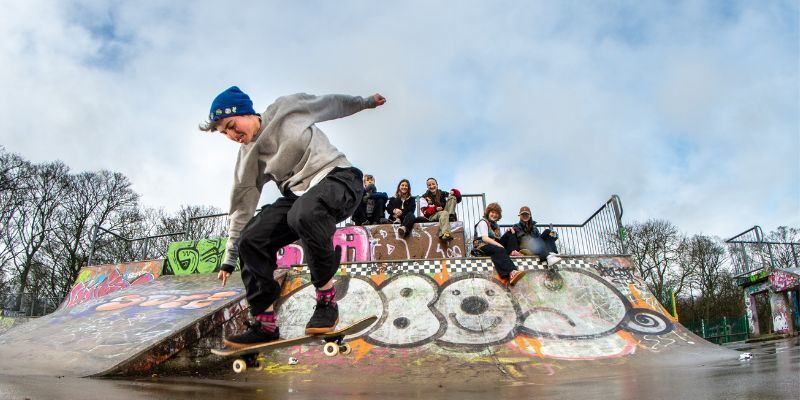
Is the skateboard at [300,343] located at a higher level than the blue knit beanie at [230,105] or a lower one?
lower

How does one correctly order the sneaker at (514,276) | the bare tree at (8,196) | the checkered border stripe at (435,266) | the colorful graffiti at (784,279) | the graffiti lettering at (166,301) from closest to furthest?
1. the graffiti lettering at (166,301)
2. the sneaker at (514,276)
3. the checkered border stripe at (435,266)
4. the colorful graffiti at (784,279)
5. the bare tree at (8,196)

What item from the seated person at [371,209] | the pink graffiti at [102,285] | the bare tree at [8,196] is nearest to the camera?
the seated person at [371,209]

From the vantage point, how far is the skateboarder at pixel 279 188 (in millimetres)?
3182

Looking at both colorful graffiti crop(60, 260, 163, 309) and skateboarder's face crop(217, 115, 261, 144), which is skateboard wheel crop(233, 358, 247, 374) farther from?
colorful graffiti crop(60, 260, 163, 309)

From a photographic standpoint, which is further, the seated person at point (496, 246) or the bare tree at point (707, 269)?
the bare tree at point (707, 269)

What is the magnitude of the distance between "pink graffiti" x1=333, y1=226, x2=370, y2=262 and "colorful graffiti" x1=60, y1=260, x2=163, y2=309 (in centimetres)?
476

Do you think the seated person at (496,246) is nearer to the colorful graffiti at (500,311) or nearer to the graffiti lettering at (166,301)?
the colorful graffiti at (500,311)

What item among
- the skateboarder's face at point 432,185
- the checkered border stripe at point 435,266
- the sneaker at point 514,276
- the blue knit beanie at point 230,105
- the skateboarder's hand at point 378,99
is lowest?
the sneaker at point 514,276

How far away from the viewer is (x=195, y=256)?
440 inches

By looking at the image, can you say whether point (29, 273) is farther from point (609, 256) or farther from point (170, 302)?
point (609, 256)

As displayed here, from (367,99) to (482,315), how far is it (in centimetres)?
439

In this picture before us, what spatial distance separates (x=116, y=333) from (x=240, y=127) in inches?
150

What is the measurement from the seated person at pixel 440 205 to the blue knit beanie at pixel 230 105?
6821mm

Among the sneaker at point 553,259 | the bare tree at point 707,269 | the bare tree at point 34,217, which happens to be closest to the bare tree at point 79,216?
the bare tree at point 34,217
